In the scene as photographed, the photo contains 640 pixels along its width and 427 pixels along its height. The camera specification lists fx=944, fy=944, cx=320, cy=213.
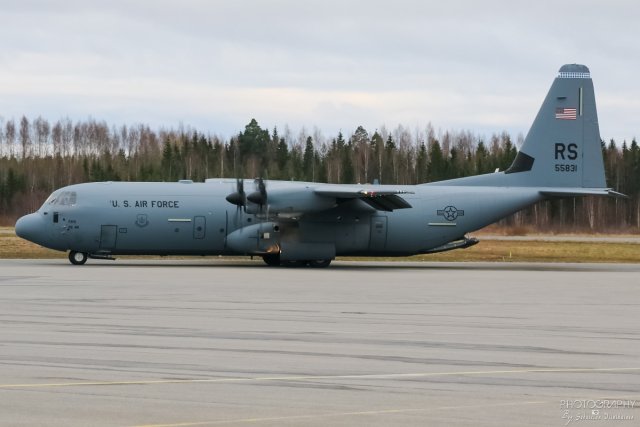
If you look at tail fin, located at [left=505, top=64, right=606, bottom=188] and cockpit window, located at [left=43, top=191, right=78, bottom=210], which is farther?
tail fin, located at [left=505, top=64, right=606, bottom=188]

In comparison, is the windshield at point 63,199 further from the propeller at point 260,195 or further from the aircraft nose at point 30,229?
the propeller at point 260,195

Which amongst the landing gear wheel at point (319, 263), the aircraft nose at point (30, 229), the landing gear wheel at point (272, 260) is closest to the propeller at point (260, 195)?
the landing gear wheel at point (272, 260)

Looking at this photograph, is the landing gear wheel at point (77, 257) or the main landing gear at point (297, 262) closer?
the landing gear wheel at point (77, 257)

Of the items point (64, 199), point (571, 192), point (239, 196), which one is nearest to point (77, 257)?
point (64, 199)

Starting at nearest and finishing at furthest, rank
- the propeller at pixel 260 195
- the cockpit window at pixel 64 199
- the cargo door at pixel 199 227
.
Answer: the propeller at pixel 260 195, the cargo door at pixel 199 227, the cockpit window at pixel 64 199

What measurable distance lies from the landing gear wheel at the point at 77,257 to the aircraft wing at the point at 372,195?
8.92 m

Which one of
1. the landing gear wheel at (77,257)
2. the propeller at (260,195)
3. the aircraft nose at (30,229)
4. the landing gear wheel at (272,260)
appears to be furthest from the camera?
the landing gear wheel at (272,260)

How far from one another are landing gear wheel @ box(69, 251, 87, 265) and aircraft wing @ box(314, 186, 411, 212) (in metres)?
8.92

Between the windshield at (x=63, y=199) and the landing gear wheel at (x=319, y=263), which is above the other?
the windshield at (x=63, y=199)

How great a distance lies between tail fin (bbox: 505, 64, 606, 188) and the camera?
37.2 m

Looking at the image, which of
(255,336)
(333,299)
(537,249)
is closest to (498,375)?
(255,336)

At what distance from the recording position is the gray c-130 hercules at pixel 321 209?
34.0 metres

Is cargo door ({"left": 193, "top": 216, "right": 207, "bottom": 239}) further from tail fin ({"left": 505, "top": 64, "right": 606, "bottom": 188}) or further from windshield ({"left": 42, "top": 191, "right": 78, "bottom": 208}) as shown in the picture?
tail fin ({"left": 505, "top": 64, "right": 606, "bottom": 188})

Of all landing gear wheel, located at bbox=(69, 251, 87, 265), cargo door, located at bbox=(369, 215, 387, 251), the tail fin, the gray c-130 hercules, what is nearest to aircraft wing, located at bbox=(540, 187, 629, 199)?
the gray c-130 hercules
